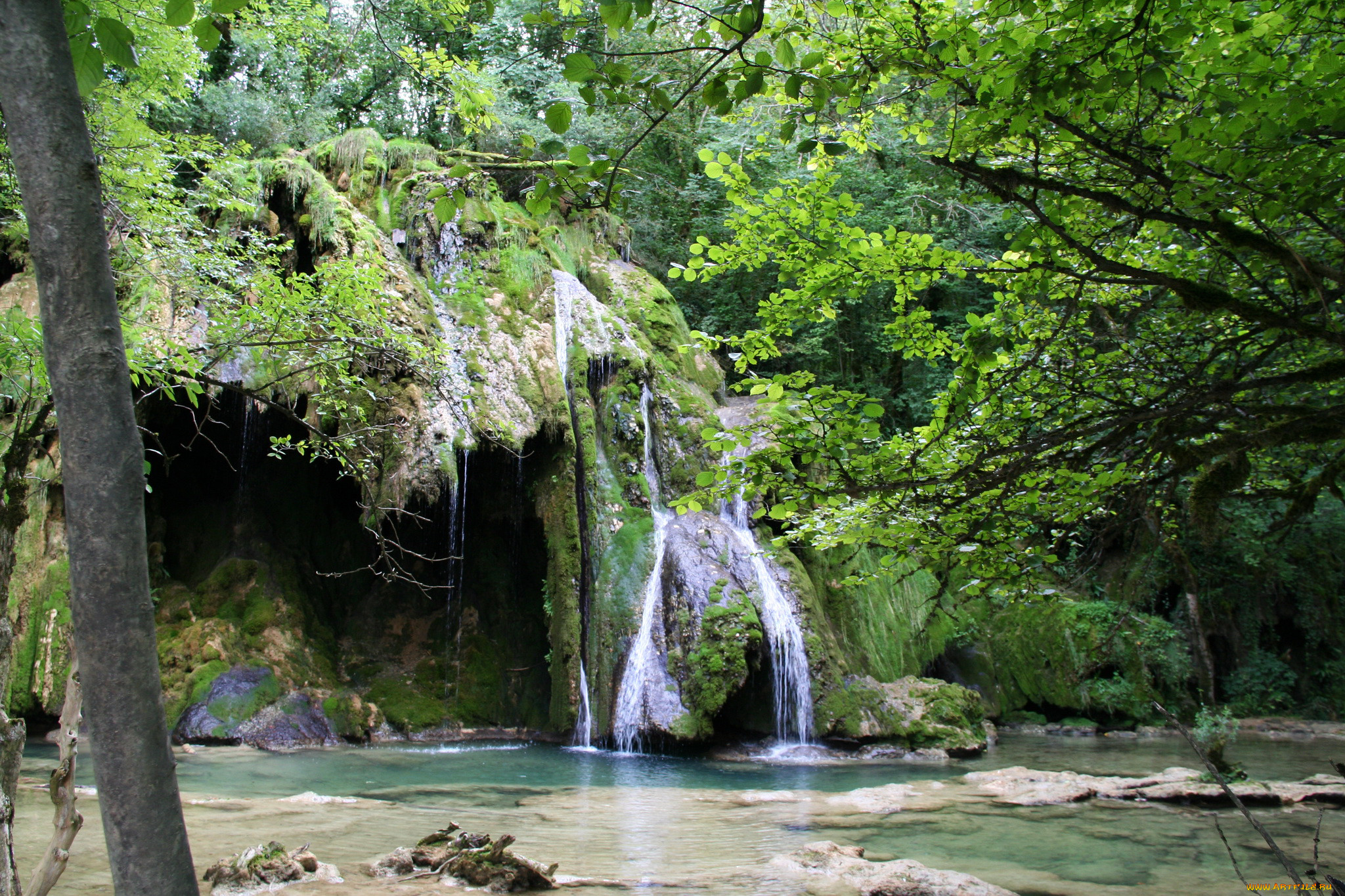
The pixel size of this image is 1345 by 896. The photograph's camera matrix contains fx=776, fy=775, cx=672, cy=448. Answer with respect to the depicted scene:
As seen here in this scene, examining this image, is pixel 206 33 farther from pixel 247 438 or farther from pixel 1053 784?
pixel 247 438

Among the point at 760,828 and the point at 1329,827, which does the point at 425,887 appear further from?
the point at 1329,827

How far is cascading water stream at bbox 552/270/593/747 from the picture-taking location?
441 inches

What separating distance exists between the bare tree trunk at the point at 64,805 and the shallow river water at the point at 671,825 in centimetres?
136

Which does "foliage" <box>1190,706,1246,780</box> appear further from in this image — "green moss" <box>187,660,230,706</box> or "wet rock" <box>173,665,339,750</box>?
"green moss" <box>187,660,230,706</box>

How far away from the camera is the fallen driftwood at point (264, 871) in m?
4.09

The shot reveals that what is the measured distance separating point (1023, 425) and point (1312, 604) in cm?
1722

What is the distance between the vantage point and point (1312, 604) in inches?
651

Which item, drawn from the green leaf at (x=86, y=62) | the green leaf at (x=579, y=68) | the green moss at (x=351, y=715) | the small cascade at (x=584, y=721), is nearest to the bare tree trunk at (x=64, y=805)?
the green leaf at (x=86, y=62)

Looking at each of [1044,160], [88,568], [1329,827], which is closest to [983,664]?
[1329,827]

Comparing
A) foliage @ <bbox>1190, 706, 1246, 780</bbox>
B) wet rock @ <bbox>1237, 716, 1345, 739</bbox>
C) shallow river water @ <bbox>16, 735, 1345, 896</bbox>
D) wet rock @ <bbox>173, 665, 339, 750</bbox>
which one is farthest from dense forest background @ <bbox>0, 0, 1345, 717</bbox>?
wet rock @ <bbox>1237, 716, 1345, 739</bbox>

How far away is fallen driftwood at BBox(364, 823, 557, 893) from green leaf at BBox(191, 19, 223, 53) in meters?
4.12

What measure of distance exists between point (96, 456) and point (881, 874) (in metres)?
4.66

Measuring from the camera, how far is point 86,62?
1862 millimetres

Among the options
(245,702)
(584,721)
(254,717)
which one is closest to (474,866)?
(584,721)
